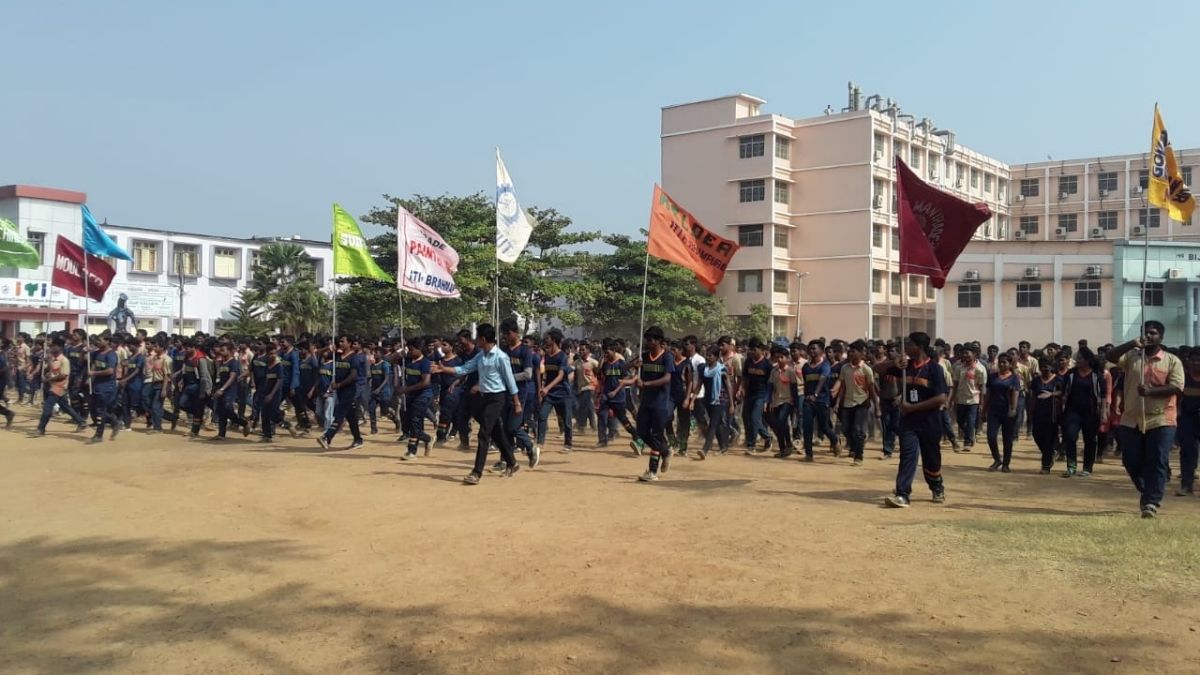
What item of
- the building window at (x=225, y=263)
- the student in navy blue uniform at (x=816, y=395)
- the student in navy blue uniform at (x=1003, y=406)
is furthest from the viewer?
the building window at (x=225, y=263)

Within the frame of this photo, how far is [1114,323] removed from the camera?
Answer: 150ft

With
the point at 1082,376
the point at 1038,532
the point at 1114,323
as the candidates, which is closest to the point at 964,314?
the point at 1114,323

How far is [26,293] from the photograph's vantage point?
38.5 metres

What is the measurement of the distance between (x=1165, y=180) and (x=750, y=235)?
36.2 meters

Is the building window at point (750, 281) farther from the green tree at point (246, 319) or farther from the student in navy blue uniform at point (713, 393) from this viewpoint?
the student in navy blue uniform at point (713, 393)

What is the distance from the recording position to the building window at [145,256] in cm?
4875

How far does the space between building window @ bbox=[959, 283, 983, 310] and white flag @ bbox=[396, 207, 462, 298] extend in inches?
1555

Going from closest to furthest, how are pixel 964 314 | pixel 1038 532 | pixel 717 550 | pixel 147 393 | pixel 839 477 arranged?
pixel 717 550 → pixel 1038 532 → pixel 839 477 → pixel 147 393 → pixel 964 314

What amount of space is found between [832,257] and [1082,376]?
42638 millimetres

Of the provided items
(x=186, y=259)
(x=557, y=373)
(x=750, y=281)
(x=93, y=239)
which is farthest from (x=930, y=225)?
(x=186, y=259)

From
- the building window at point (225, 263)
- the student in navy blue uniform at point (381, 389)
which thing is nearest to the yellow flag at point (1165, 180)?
the student in navy blue uniform at point (381, 389)

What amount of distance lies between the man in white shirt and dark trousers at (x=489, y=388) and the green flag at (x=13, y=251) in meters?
17.5

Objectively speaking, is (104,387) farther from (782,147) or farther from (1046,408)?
(782,147)

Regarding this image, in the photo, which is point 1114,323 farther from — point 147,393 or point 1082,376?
point 147,393
